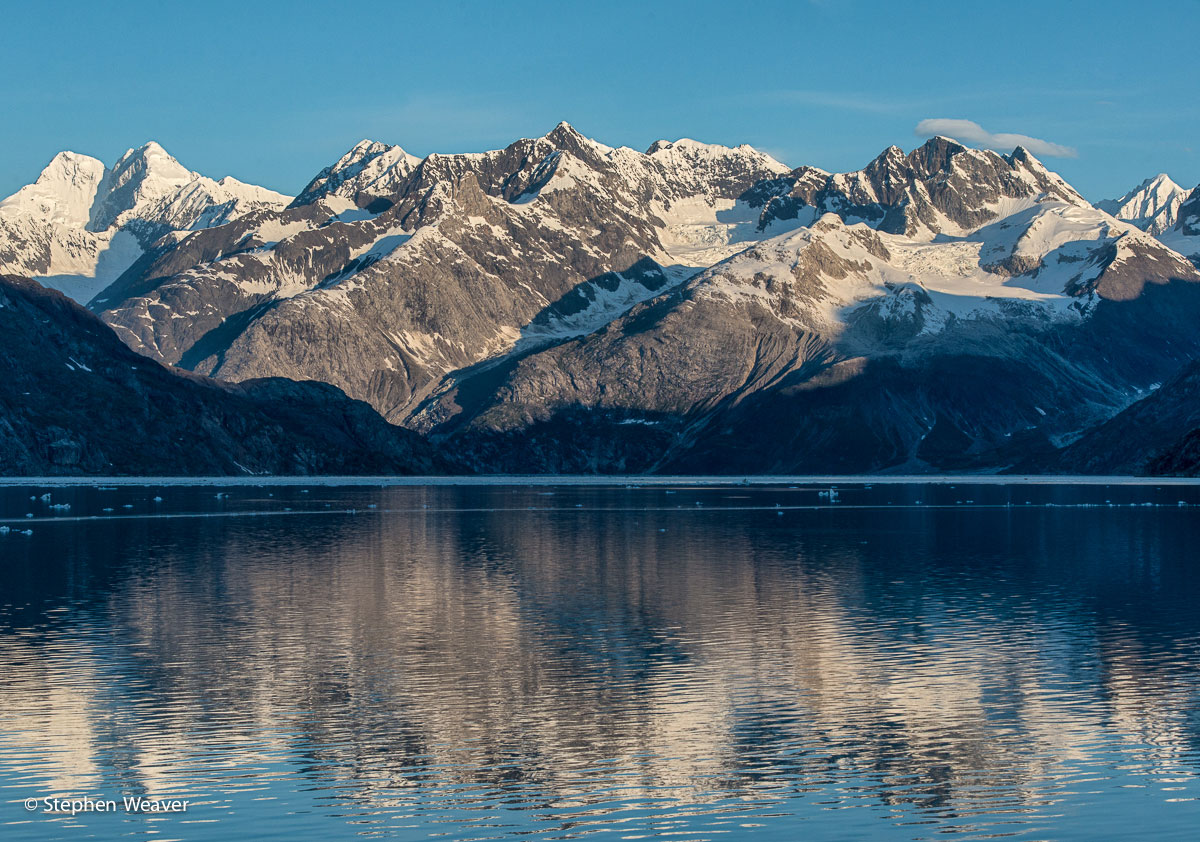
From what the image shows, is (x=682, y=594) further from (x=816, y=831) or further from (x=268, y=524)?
(x=268, y=524)

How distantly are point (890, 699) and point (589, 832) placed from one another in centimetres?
2160

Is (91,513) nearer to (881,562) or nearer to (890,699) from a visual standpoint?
(881,562)

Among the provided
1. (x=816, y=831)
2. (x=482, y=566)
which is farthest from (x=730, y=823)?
(x=482, y=566)

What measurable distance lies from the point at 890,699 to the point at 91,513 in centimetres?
15002

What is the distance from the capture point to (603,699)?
58906mm

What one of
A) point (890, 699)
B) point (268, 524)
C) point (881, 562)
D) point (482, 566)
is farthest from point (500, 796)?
point (268, 524)

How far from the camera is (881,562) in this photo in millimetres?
120562

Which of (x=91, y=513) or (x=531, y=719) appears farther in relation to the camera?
(x=91, y=513)

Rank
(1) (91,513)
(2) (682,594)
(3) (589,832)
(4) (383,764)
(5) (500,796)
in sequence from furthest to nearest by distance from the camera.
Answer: (1) (91,513) < (2) (682,594) < (4) (383,764) < (5) (500,796) < (3) (589,832)

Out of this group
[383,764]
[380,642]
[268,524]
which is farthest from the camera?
[268,524]

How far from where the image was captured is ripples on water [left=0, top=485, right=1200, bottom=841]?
43.3 metres

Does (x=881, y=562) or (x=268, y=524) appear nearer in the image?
(x=881, y=562)

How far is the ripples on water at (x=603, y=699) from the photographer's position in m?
43.3

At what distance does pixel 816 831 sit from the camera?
135 ft
